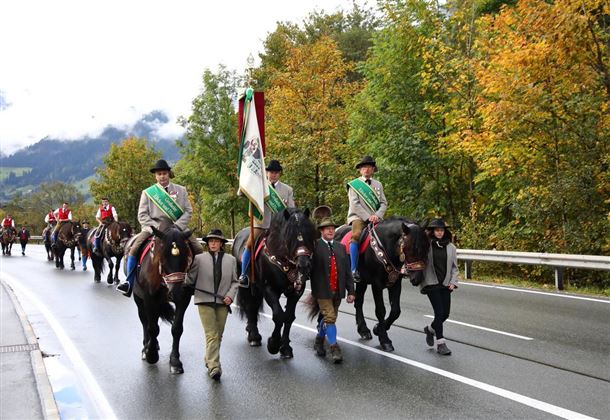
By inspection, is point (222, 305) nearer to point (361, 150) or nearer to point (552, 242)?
point (552, 242)

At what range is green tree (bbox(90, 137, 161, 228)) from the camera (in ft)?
150

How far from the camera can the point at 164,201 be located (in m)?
8.45

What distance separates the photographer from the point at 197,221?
48969 mm

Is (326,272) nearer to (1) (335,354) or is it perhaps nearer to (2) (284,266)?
(2) (284,266)

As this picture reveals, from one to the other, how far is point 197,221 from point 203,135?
1926 centimetres

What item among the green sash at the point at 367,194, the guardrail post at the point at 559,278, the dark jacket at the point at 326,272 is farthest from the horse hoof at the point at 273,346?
the guardrail post at the point at 559,278

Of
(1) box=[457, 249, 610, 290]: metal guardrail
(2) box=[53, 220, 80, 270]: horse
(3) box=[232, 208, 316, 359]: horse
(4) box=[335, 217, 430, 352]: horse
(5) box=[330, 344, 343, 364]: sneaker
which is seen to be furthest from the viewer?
(2) box=[53, 220, 80, 270]: horse

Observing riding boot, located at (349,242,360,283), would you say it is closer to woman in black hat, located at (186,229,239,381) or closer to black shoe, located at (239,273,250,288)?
black shoe, located at (239,273,250,288)

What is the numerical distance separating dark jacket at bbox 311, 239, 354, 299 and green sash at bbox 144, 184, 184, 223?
7.35 feet

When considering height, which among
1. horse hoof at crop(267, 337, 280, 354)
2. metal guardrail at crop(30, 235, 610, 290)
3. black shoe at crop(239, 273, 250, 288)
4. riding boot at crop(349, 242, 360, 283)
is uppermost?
riding boot at crop(349, 242, 360, 283)

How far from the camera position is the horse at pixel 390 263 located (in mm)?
7738

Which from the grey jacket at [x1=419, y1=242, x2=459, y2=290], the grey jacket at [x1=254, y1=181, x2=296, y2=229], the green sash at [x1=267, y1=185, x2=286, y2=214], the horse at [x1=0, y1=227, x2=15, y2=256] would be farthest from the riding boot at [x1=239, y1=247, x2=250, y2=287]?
the horse at [x1=0, y1=227, x2=15, y2=256]

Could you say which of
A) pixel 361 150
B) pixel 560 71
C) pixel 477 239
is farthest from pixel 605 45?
pixel 361 150

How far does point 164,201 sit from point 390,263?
3466 millimetres
